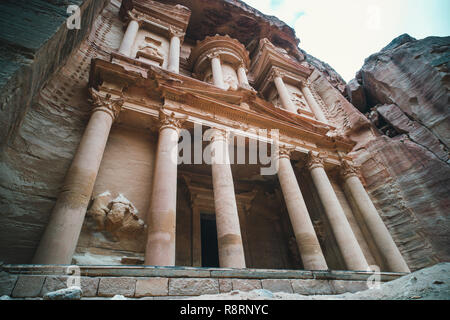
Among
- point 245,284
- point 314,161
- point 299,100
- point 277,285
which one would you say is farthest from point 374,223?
point 299,100

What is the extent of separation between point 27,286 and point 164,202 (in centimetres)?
315

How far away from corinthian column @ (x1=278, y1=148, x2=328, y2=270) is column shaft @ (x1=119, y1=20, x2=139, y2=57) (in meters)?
8.27

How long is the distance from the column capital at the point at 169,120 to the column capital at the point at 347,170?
781 cm

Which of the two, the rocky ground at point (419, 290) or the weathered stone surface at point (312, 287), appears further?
the weathered stone surface at point (312, 287)

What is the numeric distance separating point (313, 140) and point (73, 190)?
957 cm

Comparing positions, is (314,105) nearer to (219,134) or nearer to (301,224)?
(219,134)

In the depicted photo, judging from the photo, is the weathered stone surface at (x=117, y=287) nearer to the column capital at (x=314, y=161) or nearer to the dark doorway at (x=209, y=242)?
the dark doorway at (x=209, y=242)

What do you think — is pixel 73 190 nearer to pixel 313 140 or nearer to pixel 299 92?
pixel 313 140

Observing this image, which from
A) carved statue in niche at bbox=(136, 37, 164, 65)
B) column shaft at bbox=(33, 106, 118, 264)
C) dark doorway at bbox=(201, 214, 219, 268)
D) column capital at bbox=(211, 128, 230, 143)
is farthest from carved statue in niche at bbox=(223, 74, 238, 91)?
column shaft at bbox=(33, 106, 118, 264)

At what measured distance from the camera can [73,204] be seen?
4.86 meters

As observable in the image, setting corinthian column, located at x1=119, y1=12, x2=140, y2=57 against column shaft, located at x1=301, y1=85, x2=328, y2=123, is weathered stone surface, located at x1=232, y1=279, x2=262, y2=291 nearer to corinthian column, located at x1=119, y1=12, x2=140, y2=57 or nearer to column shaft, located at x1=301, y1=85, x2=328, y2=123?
corinthian column, located at x1=119, y1=12, x2=140, y2=57

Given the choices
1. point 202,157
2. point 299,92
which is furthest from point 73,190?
point 299,92

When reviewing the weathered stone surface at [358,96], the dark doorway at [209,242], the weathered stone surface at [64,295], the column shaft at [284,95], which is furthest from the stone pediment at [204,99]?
the weathered stone surface at [358,96]

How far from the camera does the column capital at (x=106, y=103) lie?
6.79 m
